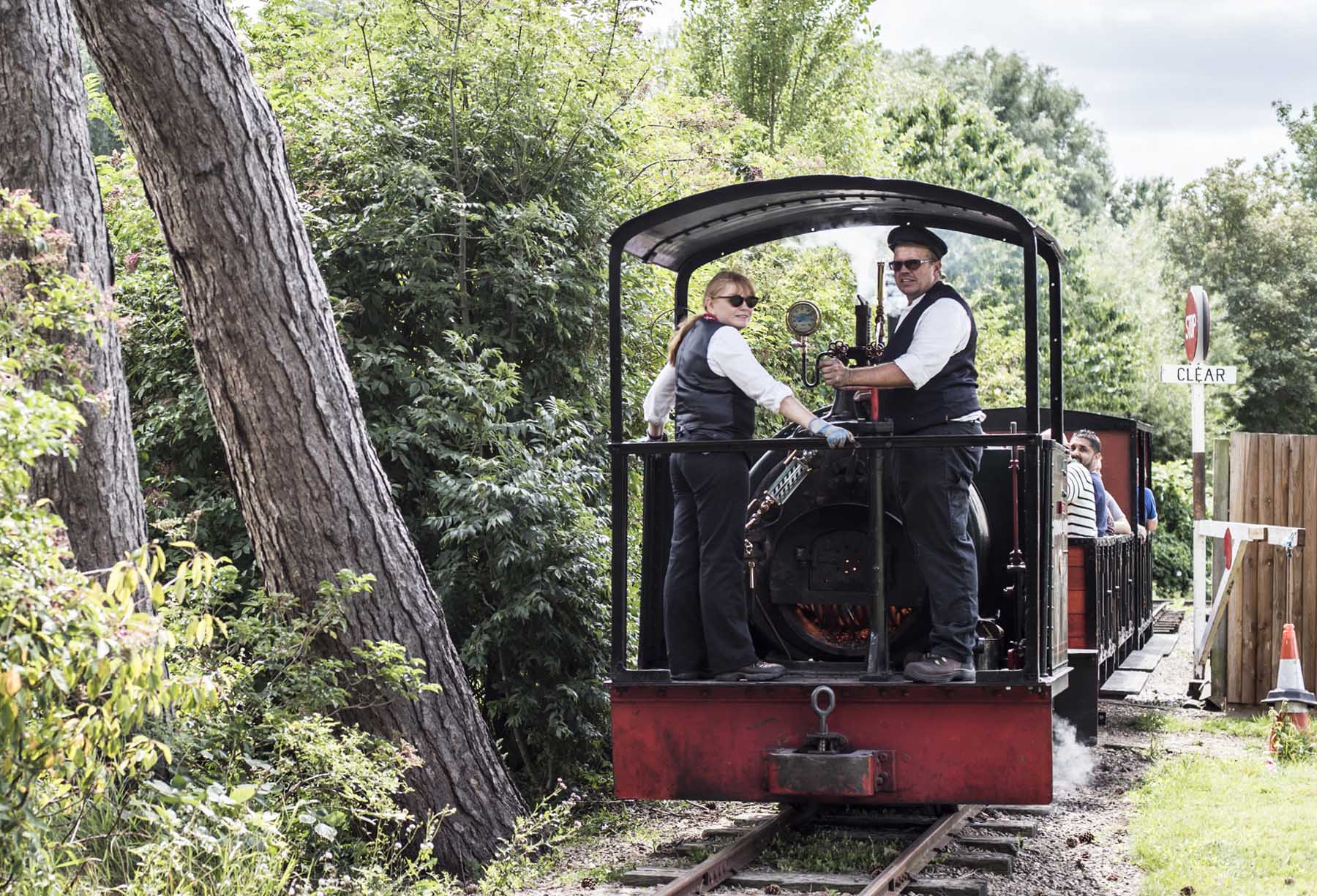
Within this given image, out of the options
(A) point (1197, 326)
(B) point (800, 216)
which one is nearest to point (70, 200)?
(B) point (800, 216)

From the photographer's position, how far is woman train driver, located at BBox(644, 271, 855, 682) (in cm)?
622

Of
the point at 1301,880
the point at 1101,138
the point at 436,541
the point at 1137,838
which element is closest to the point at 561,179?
the point at 436,541

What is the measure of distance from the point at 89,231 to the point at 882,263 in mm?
3430

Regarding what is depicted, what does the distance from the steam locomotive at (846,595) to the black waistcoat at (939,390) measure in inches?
7.2

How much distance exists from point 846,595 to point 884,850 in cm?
113

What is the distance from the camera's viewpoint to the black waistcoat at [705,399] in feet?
20.7

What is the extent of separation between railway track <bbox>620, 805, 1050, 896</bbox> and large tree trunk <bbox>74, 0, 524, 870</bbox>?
4.07ft

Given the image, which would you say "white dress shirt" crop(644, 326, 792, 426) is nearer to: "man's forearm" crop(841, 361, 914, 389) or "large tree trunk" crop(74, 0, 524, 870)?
"man's forearm" crop(841, 361, 914, 389)

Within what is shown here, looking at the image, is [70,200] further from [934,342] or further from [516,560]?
[934,342]

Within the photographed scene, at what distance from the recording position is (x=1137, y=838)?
6.73 meters

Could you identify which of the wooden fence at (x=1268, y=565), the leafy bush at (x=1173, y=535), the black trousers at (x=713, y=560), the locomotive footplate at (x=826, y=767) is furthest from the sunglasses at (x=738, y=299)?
the leafy bush at (x=1173, y=535)

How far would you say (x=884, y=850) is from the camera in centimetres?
646

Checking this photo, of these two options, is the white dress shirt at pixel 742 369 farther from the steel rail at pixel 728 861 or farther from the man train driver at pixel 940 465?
the steel rail at pixel 728 861

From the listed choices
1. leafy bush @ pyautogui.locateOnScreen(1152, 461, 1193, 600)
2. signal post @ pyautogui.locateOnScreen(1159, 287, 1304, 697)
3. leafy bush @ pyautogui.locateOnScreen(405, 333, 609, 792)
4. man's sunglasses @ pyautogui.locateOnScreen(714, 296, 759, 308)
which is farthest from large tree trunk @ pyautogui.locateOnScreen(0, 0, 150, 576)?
leafy bush @ pyautogui.locateOnScreen(1152, 461, 1193, 600)
